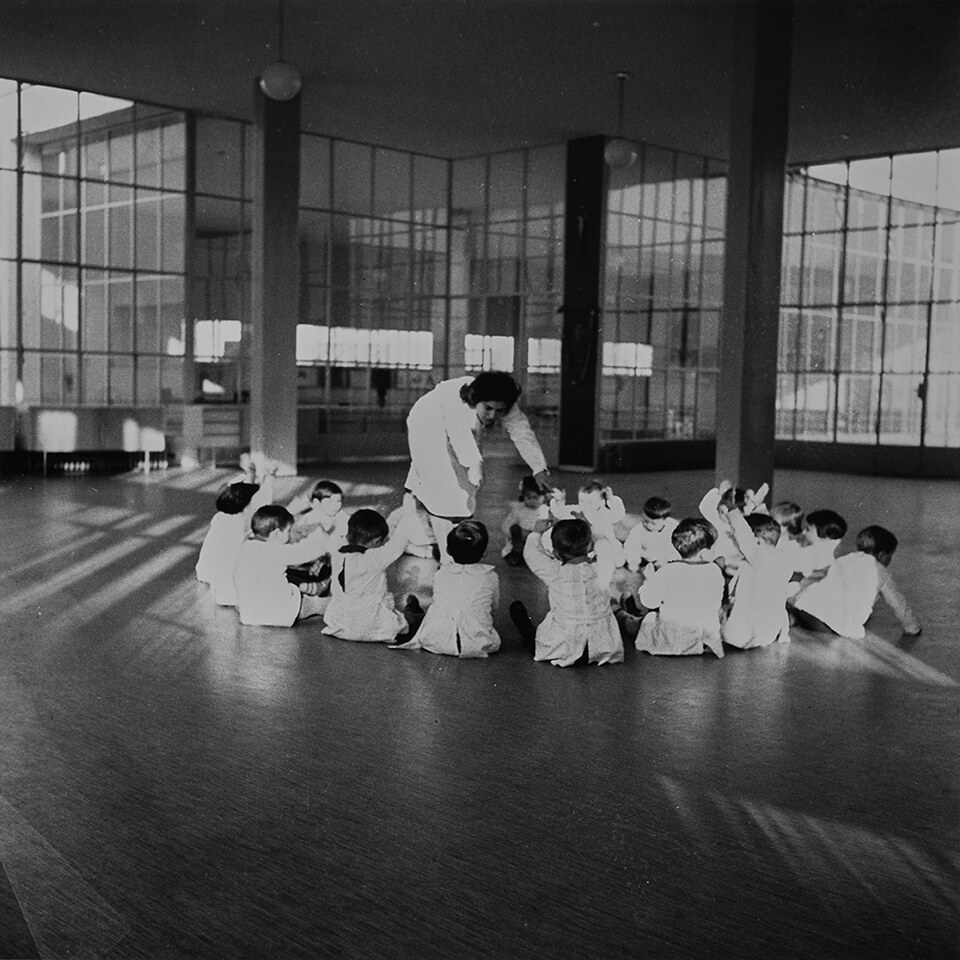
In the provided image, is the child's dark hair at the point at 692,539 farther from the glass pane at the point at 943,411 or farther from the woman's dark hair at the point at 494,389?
the glass pane at the point at 943,411

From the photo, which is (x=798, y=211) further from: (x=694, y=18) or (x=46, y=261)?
(x=46, y=261)

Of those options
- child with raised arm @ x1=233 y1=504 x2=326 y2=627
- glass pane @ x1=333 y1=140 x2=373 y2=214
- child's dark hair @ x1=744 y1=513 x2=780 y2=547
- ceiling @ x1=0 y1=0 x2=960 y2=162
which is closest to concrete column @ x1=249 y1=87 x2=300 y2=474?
ceiling @ x1=0 y1=0 x2=960 y2=162

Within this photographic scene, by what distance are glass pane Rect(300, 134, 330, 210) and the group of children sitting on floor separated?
15.2 meters

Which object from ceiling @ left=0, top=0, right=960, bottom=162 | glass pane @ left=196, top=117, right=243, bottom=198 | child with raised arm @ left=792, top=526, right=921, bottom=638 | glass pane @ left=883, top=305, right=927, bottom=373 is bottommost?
child with raised arm @ left=792, top=526, right=921, bottom=638

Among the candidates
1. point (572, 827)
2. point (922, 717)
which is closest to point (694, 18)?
point (922, 717)

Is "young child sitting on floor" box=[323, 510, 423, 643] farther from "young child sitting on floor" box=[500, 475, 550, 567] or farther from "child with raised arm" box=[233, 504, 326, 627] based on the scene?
"young child sitting on floor" box=[500, 475, 550, 567]

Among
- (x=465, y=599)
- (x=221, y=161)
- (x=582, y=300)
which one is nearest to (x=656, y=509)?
(x=465, y=599)

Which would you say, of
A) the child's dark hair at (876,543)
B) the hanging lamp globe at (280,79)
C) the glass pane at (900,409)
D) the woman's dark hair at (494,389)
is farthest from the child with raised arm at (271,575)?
the glass pane at (900,409)

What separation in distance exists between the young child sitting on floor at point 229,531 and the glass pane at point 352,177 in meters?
15.5

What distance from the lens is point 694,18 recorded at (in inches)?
537

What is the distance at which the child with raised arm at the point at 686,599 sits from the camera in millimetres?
6887

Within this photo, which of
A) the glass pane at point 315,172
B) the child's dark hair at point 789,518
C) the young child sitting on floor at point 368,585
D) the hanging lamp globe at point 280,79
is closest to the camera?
the young child sitting on floor at point 368,585

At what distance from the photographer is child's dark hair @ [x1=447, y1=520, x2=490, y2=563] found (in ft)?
21.8

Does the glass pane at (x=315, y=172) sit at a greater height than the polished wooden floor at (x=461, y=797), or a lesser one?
greater
